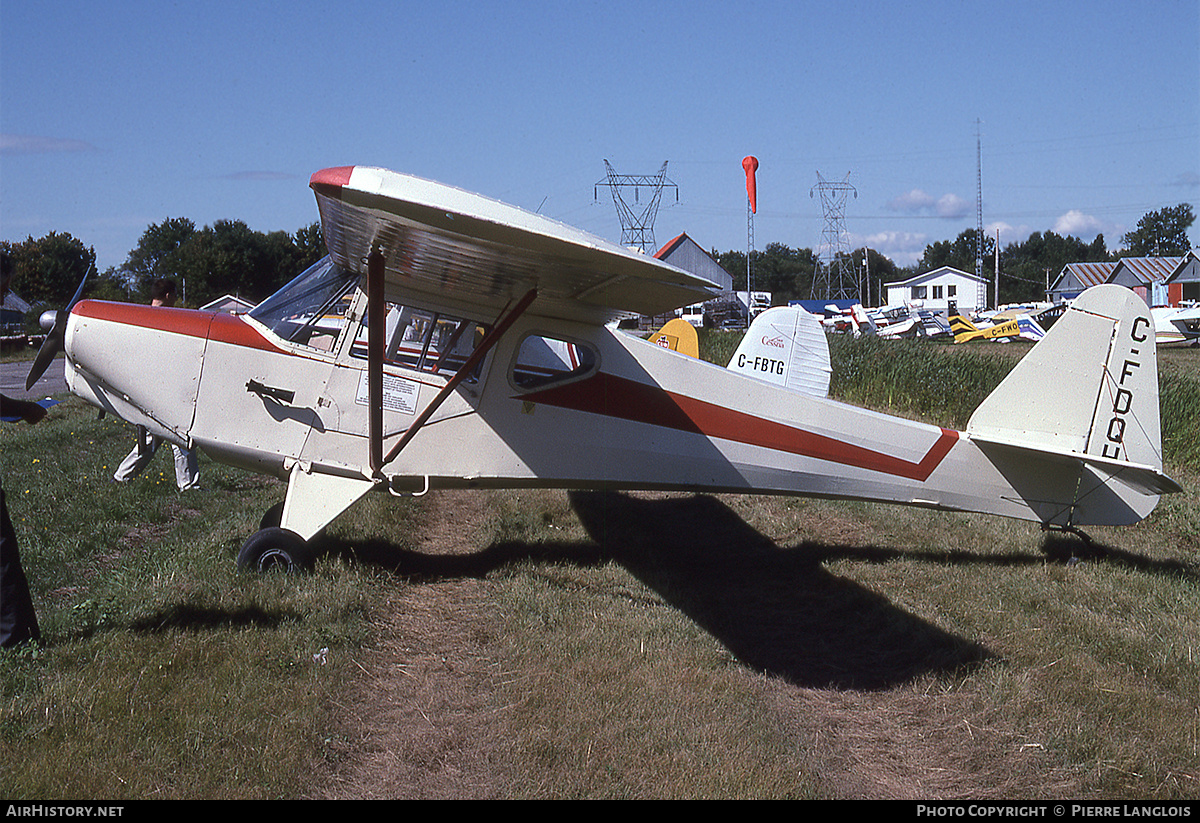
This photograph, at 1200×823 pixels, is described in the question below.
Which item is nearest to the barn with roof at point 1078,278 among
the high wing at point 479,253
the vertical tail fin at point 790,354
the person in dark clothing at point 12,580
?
the vertical tail fin at point 790,354

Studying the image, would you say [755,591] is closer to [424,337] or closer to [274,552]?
[424,337]

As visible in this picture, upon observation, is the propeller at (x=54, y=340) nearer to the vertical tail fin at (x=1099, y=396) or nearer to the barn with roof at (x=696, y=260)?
the vertical tail fin at (x=1099, y=396)

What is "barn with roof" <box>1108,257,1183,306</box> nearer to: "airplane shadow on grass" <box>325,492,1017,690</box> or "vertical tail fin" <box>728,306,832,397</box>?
"vertical tail fin" <box>728,306,832,397</box>

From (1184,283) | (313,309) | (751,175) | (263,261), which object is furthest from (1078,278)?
(313,309)

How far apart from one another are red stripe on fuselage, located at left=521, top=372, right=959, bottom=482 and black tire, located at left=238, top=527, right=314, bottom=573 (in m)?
1.84

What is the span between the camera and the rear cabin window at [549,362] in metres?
6.04

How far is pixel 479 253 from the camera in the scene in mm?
4754

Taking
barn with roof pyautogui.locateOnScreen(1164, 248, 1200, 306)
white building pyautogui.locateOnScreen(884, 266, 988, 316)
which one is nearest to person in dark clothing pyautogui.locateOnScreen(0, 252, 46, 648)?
barn with roof pyautogui.locateOnScreen(1164, 248, 1200, 306)

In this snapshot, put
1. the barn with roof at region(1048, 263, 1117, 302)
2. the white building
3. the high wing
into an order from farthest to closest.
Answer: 1. the white building
2. the barn with roof at region(1048, 263, 1117, 302)
3. the high wing

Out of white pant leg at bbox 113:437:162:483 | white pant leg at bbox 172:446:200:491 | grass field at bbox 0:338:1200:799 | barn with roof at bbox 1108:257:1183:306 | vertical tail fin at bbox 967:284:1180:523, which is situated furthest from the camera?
barn with roof at bbox 1108:257:1183:306

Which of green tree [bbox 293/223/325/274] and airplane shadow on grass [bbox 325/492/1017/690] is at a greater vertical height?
green tree [bbox 293/223/325/274]

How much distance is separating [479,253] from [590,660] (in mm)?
2359

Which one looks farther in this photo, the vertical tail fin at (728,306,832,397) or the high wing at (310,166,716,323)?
the vertical tail fin at (728,306,832,397)

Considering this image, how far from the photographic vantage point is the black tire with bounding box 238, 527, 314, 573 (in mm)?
5582
